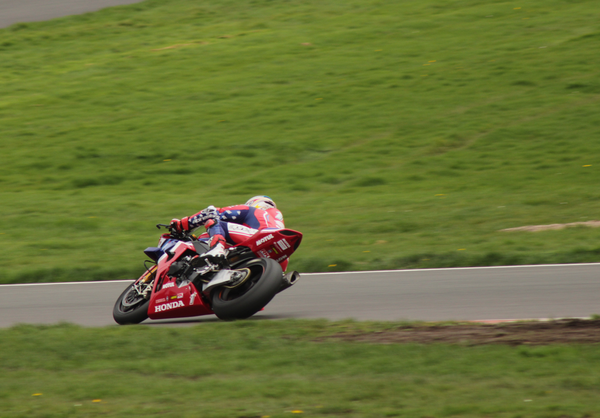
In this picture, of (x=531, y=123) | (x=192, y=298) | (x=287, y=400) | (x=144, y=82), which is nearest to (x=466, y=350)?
(x=287, y=400)

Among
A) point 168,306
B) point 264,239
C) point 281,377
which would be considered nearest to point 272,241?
point 264,239

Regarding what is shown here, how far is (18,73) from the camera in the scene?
32344 mm

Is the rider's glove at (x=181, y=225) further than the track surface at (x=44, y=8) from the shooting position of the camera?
No

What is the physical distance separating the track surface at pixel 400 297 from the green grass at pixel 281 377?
4.53 feet

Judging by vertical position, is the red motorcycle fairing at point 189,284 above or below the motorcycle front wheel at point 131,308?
above

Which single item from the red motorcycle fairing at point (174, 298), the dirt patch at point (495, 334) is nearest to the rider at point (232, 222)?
the red motorcycle fairing at point (174, 298)

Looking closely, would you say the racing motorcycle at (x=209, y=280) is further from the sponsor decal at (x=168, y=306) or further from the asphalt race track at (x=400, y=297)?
the asphalt race track at (x=400, y=297)

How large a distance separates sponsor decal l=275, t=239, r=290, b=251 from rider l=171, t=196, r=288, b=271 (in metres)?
0.31

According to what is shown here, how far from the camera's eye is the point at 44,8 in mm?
40094

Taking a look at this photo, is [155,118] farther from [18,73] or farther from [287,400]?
[287,400]

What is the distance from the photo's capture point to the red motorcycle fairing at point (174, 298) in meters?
8.70

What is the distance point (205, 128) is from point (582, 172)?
1169 centimetres

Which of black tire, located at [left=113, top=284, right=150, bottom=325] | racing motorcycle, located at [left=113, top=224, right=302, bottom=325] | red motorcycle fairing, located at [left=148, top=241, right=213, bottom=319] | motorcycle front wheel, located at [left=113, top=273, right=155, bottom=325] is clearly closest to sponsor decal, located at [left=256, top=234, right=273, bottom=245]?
racing motorcycle, located at [left=113, top=224, right=302, bottom=325]

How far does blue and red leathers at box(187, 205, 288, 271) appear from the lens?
876cm
